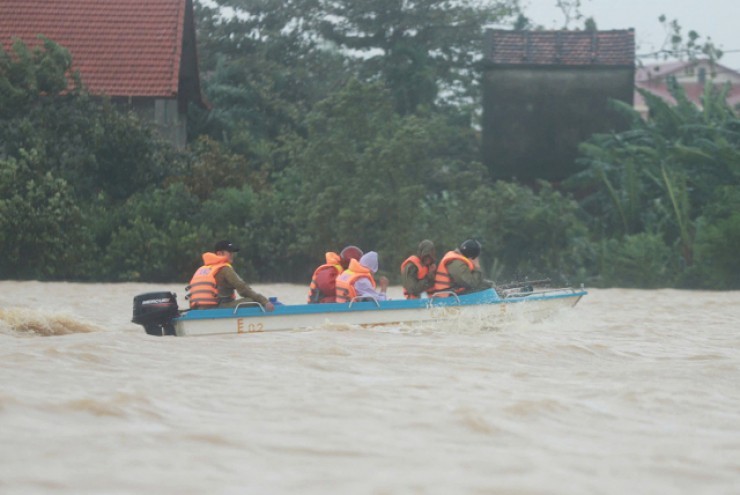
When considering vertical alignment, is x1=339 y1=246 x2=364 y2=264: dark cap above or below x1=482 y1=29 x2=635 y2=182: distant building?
below

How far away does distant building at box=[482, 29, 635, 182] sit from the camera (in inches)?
1614

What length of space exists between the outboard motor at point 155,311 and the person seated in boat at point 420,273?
11.6ft

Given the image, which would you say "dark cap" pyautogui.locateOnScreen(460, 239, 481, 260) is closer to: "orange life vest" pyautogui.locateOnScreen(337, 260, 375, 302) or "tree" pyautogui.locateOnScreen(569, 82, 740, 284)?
"orange life vest" pyautogui.locateOnScreen(337, 260, 375, 302)

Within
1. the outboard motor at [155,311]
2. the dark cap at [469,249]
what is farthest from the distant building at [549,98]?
the outboard motor at [155,311]

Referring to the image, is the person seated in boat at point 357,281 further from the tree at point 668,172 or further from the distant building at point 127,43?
the distant building at point 127,43

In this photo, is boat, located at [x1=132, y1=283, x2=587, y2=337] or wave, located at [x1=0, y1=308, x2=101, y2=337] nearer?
boat, located at [x1=132, y1=283, x2=587, y2=337]

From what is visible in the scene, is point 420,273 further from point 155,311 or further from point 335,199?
point 335,199

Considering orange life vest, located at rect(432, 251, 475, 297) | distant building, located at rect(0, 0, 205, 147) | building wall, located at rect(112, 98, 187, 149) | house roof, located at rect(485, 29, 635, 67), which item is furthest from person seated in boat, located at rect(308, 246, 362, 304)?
house roof, located at rect(485, 29, 635, 67)

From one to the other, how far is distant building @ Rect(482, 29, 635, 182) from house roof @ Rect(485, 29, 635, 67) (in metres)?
0.03

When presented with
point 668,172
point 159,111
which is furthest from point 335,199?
point 668,172

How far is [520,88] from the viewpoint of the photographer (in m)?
41.7

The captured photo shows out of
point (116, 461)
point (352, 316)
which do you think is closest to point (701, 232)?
point (352, 316)

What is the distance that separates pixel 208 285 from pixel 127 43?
2102cm

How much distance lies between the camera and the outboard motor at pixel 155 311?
1588 cm
